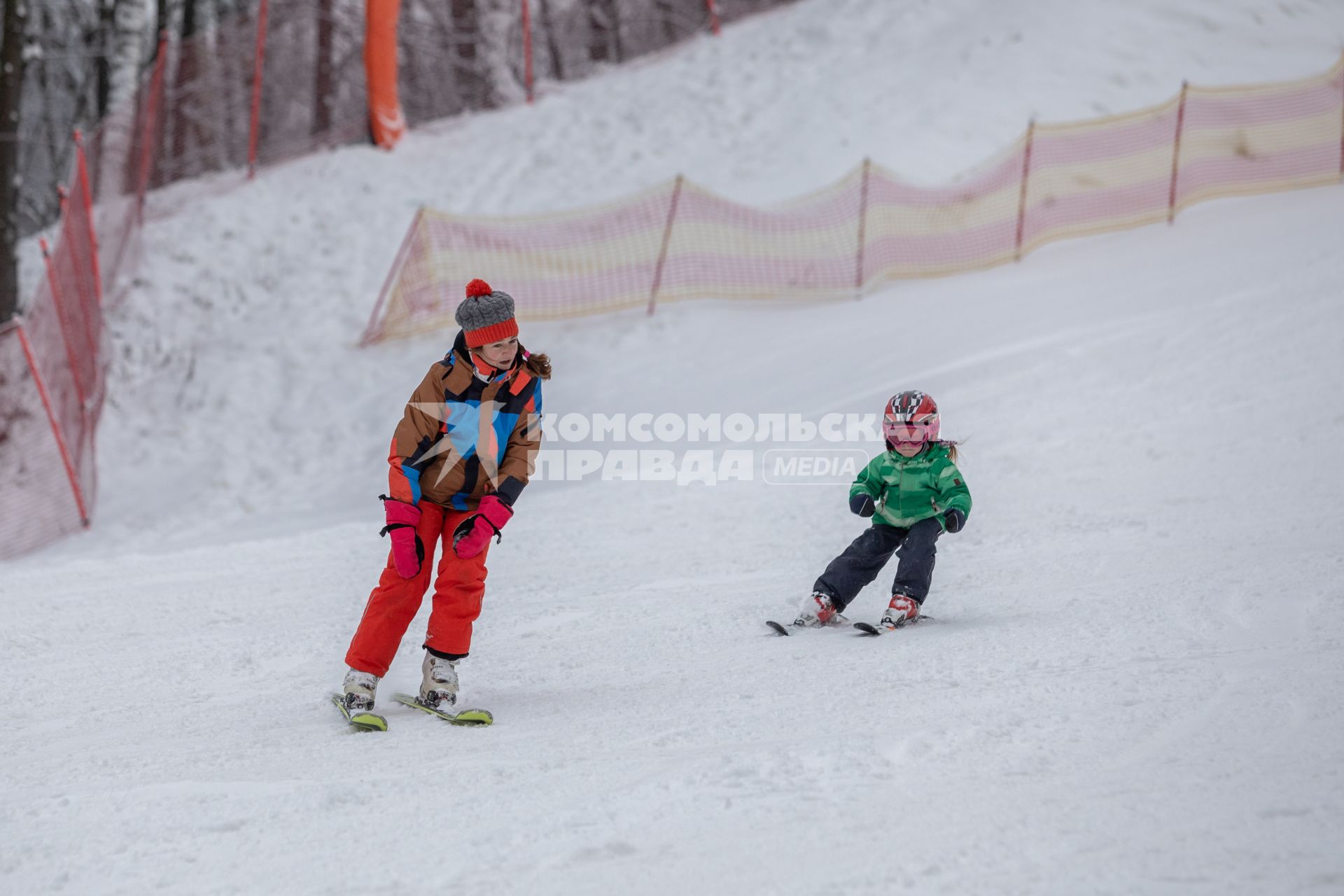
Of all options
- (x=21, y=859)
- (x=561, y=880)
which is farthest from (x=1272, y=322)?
(x=21, y=859)

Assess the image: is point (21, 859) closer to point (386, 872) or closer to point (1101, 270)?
point (386, 872)

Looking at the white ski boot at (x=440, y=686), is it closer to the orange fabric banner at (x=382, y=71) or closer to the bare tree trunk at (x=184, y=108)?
the bare tree trunk at (x=184, y=108)

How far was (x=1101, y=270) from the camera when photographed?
40.3ft

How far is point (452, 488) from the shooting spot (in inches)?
170

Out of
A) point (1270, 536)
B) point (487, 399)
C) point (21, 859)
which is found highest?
point (487, 399)

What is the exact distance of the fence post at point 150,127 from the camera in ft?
47.8

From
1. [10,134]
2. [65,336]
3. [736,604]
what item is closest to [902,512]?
[736,604]

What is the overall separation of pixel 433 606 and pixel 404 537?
0.28m

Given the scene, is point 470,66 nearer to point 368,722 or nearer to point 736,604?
point 736,604

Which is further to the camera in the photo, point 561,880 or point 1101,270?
point 1101,270

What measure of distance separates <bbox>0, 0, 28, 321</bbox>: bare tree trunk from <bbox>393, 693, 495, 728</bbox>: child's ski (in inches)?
412

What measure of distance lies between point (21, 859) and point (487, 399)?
2.03 metres

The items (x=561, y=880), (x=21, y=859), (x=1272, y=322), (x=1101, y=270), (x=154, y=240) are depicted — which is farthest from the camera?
(x=154, y=240)

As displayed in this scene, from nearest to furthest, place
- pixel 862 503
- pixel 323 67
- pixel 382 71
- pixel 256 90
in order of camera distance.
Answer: pixel 862 503 → pixel 256 90 → pixel 382 71 → pixel 323 67
